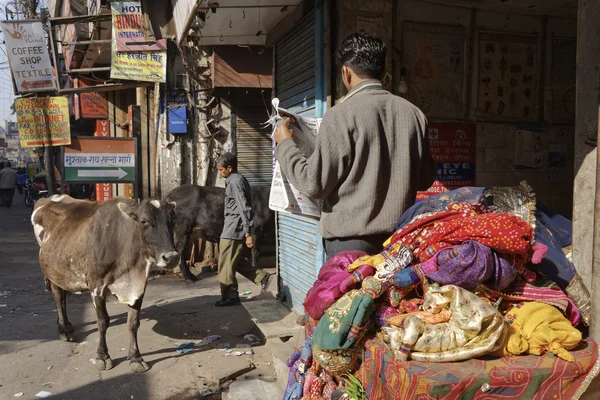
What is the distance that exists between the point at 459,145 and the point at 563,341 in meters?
2.62

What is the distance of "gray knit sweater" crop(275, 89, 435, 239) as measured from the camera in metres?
2.42

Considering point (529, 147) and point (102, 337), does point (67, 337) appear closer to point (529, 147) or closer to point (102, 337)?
point (102, 337)

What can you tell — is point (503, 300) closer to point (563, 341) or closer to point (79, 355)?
point (563, 341)

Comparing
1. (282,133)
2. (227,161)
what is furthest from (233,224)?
(282,133)

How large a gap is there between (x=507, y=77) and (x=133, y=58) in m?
8.25

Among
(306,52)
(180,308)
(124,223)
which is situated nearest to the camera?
(306,52)

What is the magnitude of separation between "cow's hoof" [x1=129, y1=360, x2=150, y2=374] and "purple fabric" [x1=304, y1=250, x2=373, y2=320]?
3.15 meters

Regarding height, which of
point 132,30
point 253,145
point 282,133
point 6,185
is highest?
point 132,30

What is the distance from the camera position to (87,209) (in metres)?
5.91

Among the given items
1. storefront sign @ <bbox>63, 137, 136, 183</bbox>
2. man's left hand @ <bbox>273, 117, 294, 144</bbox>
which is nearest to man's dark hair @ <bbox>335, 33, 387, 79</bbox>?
man's left hand @ <bbox>273, 117, 294, 144</bbox>

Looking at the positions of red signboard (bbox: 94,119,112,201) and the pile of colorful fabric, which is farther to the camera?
red signboard (bbox: 94,119,112,201)

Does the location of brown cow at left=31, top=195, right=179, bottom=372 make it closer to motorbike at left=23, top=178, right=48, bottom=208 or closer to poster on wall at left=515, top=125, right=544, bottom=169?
poster on wall at left=515, top=125, right=544, bottom=169

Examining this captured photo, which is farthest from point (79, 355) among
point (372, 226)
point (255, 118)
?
point (255, 118)

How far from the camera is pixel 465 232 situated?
208 centimetres
